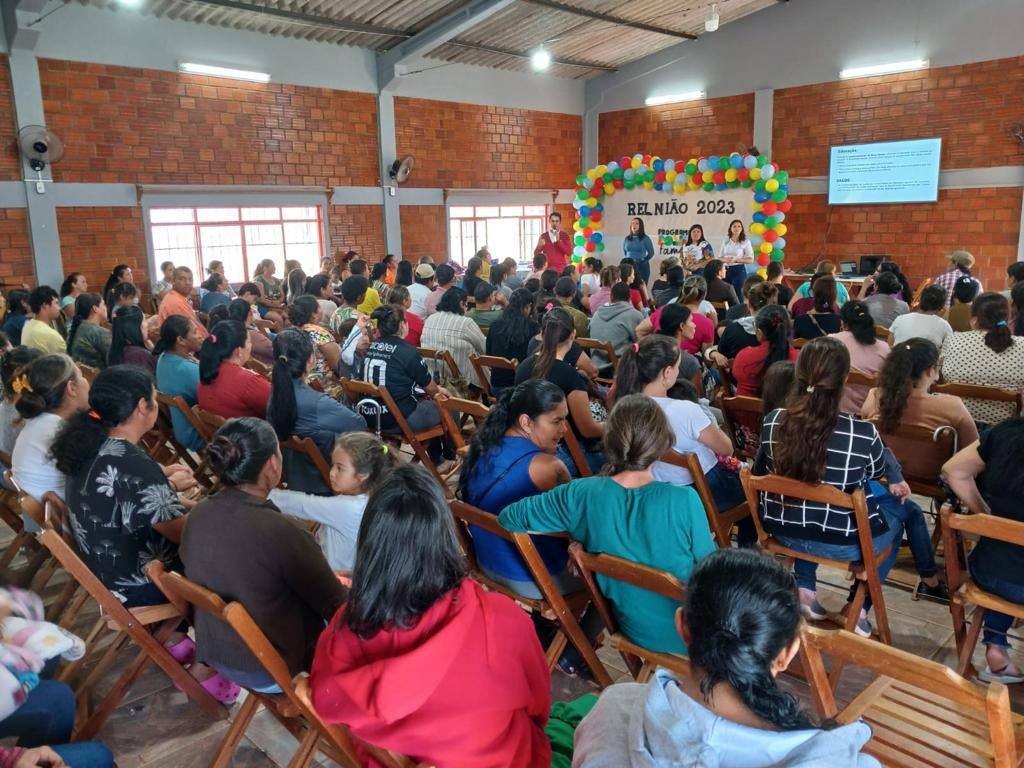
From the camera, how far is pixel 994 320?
3695mm

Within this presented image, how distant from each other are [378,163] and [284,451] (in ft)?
26.3

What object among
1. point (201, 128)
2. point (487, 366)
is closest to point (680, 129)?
point (201, 128)

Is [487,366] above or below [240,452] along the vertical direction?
below

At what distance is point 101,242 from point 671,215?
7644mm

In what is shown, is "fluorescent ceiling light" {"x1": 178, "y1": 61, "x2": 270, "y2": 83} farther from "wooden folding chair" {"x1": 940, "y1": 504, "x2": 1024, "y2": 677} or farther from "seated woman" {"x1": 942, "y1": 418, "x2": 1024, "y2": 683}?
"wooden folding chair" {"x1": 940, "y1": 504, "x2": 1024, "y2": 677}

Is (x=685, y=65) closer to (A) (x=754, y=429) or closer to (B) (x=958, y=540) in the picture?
(A) (x=754, y=429)

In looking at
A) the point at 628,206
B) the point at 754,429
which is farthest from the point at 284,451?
the point at 628,206

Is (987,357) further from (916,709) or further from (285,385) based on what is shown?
(285,385)

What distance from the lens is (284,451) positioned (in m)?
3.41

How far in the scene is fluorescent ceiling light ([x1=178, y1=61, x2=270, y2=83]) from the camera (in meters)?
8.53

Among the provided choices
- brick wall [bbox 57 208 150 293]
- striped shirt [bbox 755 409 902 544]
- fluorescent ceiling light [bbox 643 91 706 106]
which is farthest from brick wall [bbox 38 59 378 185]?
striped shirt [bbox 755 409 902 544]

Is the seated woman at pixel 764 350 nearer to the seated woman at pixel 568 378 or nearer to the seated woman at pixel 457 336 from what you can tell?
the seated woman at pixel 568 378


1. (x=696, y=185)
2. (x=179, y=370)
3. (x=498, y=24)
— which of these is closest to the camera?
(x=179, y=370)

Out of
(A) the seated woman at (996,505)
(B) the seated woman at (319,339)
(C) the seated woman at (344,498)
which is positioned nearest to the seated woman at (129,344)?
(B) the seated woman at (319,339)
